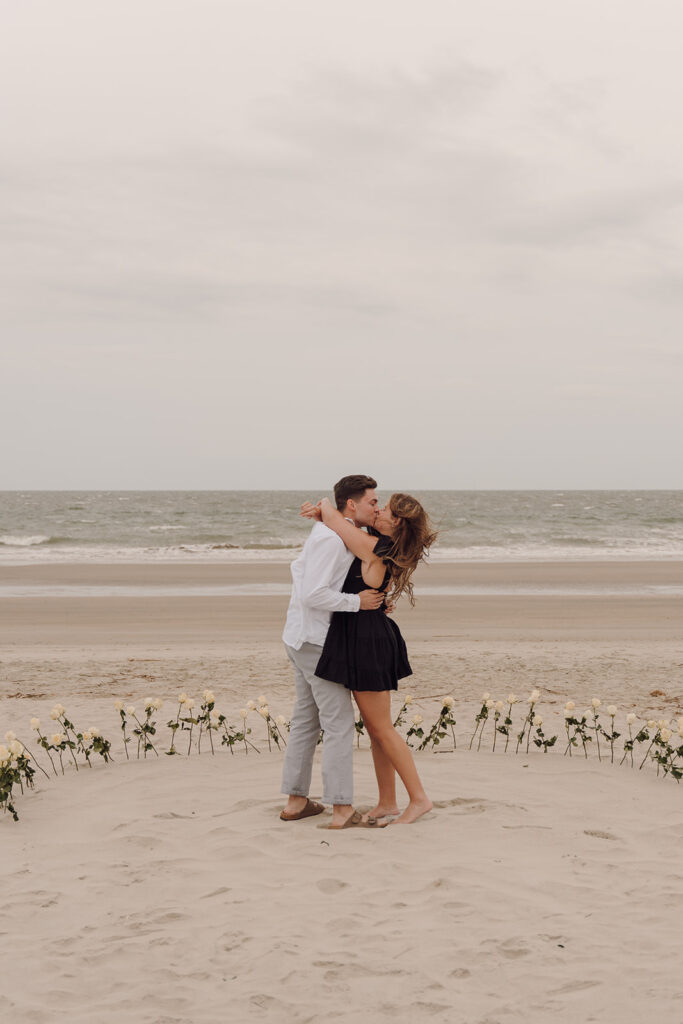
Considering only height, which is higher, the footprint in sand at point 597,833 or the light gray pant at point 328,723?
the light gray pant at point 328,723

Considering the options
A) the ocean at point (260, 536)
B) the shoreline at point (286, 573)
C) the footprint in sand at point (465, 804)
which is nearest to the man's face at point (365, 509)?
the footprint in sand at point (465, 804)

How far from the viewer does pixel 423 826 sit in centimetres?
486

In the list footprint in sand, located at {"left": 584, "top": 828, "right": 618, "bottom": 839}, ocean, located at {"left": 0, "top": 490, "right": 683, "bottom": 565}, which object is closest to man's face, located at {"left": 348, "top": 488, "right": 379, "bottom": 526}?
footprint in sand, located at {"left": 584, "top": 828, "right": 618, "bottom": 839}

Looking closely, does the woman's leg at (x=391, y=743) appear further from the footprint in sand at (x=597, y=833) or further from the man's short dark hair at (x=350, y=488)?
the man's short dark hair at (x=350, y=488)

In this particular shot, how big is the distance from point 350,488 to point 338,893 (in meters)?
2.05

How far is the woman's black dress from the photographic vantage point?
474 cm

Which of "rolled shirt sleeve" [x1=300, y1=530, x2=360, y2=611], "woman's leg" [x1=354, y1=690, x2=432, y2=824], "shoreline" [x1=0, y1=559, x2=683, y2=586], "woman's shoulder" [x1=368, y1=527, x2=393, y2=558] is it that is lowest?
"shoreline" [x1=0, y1=559, x2=683, y2=586]


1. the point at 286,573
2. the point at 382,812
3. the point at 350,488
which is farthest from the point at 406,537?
the point at 286,573

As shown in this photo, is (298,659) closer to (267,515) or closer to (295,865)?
(295,865)

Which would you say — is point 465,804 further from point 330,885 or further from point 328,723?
point 330,885

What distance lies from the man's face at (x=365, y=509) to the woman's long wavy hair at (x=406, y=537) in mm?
104

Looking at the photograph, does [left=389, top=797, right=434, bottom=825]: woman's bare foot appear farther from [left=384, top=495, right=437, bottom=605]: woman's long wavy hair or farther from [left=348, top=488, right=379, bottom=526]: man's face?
[left=348, top=488, right=379, bottom=526]: man's face

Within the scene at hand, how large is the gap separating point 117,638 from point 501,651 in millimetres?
5569

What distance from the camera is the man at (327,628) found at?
4.73 metres
